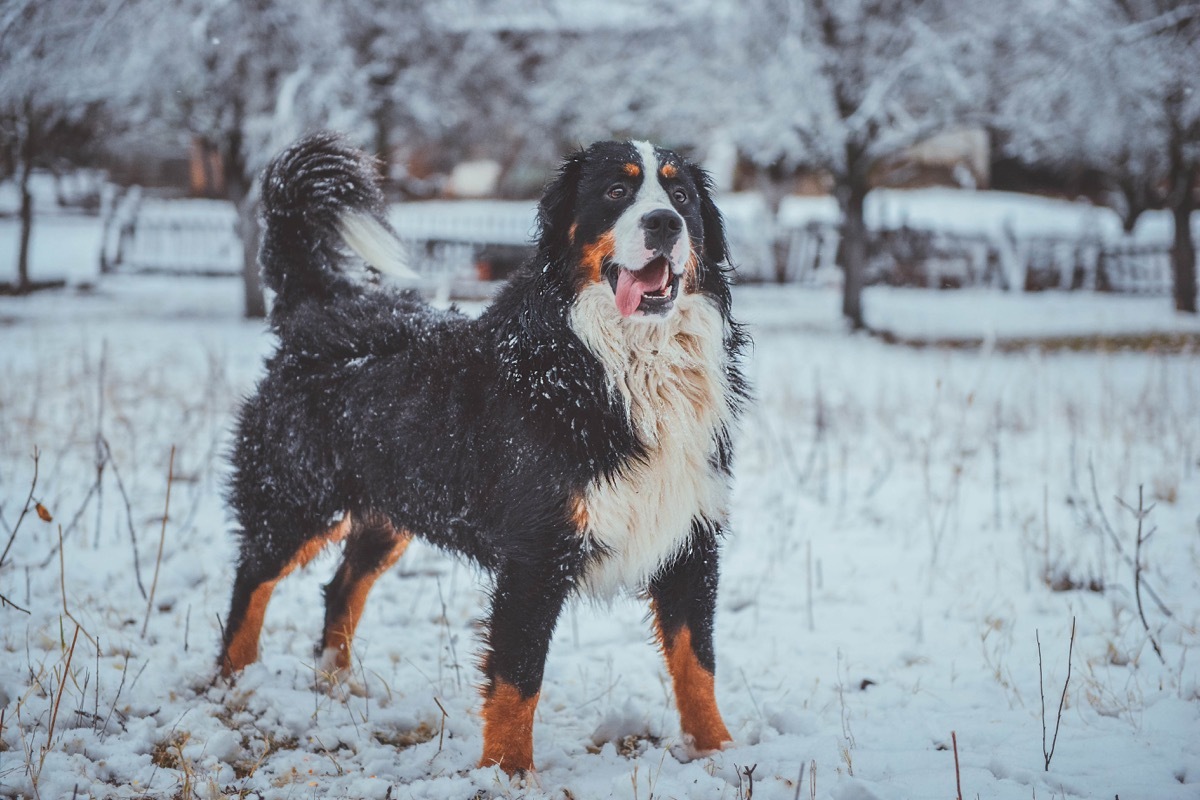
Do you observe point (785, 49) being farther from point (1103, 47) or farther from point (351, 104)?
point (351, 104)

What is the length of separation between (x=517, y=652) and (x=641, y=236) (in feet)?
3.99

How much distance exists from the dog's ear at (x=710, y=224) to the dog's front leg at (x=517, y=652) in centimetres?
112

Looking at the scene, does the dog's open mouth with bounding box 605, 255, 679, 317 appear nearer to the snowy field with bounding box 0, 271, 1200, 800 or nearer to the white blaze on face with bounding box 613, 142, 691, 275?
the white blaze on face with bounding box 613, 142, 691, 275

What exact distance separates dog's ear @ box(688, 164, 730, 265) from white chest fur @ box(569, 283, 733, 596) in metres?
0.24

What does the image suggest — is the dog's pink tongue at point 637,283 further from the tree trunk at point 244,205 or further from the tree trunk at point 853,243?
the tree trunk at point 853,243

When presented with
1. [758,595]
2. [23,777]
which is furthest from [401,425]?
[758,595]

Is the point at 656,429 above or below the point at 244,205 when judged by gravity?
below

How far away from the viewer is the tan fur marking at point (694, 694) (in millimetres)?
2553

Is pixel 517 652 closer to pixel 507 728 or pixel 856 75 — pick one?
pixel 507 728

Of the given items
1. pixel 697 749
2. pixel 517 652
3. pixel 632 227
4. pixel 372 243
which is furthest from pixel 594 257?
pixel 697 749

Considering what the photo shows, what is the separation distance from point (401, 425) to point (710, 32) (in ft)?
40.5

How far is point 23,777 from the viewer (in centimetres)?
221

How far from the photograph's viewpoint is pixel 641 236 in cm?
234

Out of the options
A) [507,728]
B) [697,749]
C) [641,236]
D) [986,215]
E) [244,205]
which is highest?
[986,215]
